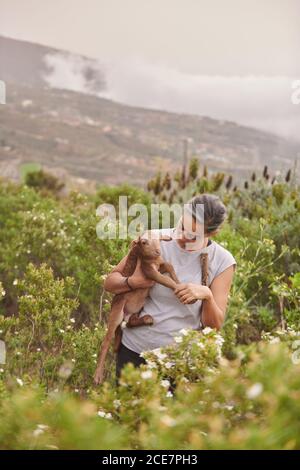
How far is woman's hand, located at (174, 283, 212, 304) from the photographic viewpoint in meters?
2.84

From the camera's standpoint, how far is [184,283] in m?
3.00

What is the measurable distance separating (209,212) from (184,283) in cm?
35

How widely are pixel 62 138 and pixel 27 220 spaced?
1683 inches

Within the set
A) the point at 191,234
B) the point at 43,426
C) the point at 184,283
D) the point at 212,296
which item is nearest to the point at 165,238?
the point at 191,234

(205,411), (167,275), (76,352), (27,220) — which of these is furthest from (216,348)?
(27,220)

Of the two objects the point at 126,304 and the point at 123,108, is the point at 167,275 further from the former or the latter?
the point at 123,108

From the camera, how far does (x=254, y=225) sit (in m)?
6.57

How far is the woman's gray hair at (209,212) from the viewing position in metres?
2.96

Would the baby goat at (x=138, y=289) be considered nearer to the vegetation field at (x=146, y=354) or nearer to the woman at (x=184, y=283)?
the woman at (x=184, y=283)

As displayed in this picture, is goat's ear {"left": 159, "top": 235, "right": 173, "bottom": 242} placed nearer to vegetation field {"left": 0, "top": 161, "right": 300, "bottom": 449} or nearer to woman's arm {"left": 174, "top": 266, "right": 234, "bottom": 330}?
woman's arm {"left": 174, "top": 266, "right": 234, "bottom": 330}

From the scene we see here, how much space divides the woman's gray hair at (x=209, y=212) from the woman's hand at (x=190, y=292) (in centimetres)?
29

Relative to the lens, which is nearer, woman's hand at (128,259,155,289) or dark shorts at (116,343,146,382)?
woman's hand at (128,259,155,289)

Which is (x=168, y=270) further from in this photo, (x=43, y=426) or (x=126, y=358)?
(x=43, y=426)

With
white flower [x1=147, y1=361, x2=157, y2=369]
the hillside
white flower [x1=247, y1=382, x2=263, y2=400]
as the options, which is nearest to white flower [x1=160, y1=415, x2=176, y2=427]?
white flower [x1=247, y1=382, x2=263, y2=400]
